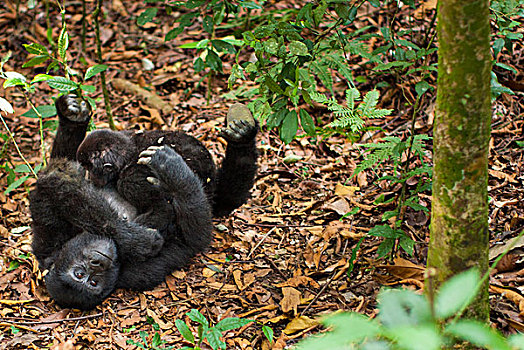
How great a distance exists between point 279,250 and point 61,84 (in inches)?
78.7

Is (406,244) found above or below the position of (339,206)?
above

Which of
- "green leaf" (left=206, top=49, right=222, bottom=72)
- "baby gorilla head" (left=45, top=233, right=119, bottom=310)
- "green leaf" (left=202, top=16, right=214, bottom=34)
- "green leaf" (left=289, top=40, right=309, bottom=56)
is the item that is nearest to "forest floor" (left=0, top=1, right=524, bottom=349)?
"baby gorilla head" (left=45, top=233, right=119, bottom=310)

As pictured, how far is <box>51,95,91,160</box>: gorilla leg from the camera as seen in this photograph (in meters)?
3.76

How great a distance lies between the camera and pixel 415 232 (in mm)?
3527

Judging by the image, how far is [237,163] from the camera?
12.9 feet

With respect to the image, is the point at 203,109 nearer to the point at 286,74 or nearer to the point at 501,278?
the point at 286,74

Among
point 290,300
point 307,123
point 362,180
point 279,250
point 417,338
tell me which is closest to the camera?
point 417,338

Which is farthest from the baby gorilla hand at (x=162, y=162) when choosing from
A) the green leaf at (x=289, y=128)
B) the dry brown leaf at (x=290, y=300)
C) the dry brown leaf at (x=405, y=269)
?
the dry brown leaf at (x=405, y=269)

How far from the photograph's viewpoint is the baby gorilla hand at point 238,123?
12.2 feet

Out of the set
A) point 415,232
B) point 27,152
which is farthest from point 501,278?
point 27,152

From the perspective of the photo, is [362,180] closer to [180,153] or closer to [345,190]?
[345,190]

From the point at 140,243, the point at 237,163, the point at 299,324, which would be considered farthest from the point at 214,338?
the point at 237,163

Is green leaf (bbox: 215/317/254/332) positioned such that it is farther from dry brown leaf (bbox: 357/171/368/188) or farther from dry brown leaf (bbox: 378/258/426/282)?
dry brown leaf (bbox: 357/171/368/188)

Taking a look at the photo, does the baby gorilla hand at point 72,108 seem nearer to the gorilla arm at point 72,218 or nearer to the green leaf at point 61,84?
the green leaf at point 61,84
